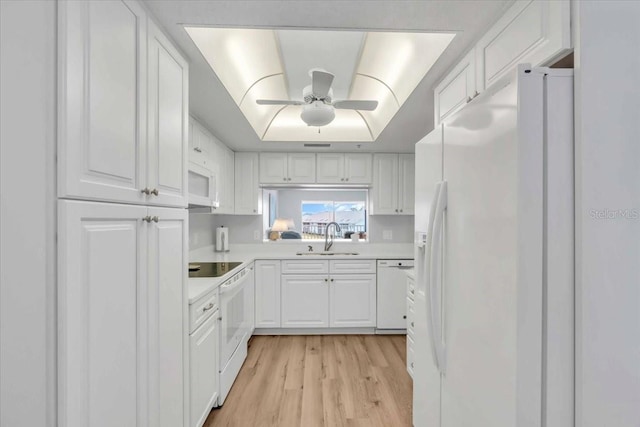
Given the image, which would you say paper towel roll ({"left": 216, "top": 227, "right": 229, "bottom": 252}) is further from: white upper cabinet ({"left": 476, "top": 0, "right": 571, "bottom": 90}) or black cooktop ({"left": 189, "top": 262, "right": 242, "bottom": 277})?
white upper cabinet ({"left": 476, "top": 0, "right": 571, "bottom": 90})

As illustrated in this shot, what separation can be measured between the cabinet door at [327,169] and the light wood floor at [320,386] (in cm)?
189

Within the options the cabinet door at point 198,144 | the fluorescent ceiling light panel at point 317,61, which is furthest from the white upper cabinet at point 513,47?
the cabinet door at point 198,144

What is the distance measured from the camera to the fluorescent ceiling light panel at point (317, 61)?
5.75 ft

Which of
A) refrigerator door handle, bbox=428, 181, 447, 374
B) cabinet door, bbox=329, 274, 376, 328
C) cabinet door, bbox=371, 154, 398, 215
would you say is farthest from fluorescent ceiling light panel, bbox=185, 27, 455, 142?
cabinet door, bbox=329, 274, 376, 328

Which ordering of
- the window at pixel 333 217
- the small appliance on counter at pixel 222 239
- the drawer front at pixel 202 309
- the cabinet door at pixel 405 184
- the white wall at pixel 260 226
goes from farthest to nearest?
the window at pixel 333 217 → the white wall at pixel 260 226 → the cabinet door at pixel 405 184 → the small appliance on counter at pixel 222 239 → the drawer front at pixel 202 309

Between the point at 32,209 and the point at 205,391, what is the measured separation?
5.03 feet

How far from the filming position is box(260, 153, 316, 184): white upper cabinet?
3615mm

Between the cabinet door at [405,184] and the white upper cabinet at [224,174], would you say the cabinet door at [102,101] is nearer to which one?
the white upper cabinet at [224,174]

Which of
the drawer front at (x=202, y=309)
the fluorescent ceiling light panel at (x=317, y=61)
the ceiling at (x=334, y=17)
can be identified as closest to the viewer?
the ceiling at (x=334, y=17)

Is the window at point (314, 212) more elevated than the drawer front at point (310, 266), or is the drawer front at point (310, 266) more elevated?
the window at point (314, 212)

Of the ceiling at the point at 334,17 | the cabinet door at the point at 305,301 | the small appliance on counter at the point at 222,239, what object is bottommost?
the cabinet door at the point at 305,301

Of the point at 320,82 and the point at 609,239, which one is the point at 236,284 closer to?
the point at 320,82

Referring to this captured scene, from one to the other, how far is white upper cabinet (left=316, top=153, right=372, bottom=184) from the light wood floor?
189 centimetres

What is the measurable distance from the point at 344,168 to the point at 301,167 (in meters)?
0.54
